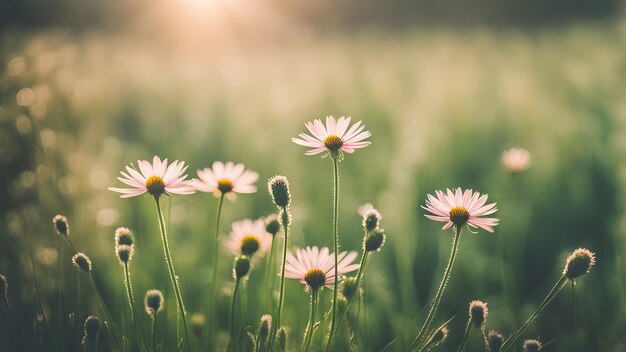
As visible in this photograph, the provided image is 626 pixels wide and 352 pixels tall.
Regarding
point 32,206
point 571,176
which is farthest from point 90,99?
point 571,176

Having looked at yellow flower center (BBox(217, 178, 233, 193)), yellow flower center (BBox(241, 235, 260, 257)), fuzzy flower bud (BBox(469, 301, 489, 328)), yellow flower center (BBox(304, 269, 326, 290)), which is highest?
yellow flower center (BBox(217, 178, 233, 193))

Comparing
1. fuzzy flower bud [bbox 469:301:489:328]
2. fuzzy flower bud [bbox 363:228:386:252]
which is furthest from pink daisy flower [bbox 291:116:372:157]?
fuzzy flower bud [bbox 469:301:489:328]

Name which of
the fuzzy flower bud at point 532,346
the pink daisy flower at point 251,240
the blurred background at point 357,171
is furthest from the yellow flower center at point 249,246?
the fuzzy flower bud at point 532,346

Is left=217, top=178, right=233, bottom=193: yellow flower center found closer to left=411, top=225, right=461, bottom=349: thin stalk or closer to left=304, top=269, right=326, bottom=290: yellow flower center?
left=304, top=269, right=326, bottom=290: yellow flower center

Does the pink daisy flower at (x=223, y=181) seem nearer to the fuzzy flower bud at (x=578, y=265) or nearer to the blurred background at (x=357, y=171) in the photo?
the blurred background at (x=357, y=171)

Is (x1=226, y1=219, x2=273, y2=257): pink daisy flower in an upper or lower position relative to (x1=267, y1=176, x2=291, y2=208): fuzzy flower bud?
lower

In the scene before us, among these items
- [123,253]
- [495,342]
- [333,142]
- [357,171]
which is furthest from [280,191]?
[357,171]

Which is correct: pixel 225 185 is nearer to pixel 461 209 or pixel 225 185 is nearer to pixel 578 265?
pixel 461 209

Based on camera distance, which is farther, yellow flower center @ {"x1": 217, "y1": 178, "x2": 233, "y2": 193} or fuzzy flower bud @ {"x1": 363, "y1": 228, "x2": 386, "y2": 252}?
yellow flower center @ {"x1": 217, "y1": 178, "x2": 233, "y2": 193}
